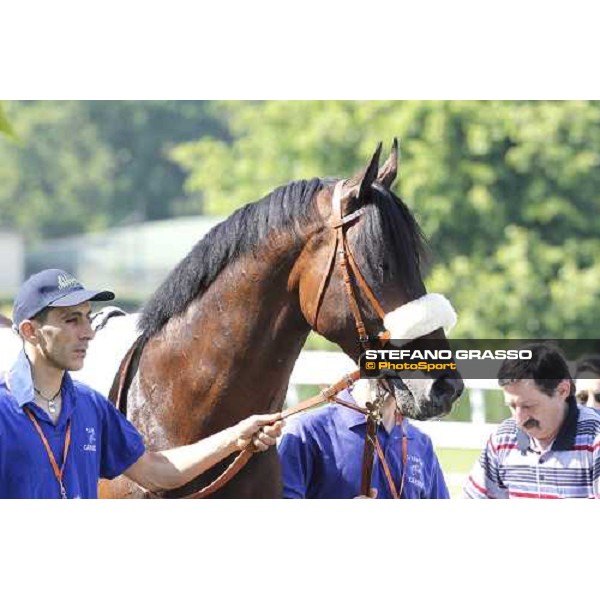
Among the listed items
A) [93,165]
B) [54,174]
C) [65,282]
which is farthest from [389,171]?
[93,165]

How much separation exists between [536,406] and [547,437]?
13 cm

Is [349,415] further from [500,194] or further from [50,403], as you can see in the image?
[500,194]

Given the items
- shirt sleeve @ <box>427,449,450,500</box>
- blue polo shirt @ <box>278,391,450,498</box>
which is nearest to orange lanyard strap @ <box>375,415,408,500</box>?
blue polo shirt @ <box>278,391,450,498</box>

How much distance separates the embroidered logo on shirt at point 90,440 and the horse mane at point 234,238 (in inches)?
22.4

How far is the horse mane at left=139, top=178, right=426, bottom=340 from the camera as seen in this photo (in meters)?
3.39

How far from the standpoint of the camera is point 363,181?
3.38 metres

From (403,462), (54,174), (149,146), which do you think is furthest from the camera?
(149,146)

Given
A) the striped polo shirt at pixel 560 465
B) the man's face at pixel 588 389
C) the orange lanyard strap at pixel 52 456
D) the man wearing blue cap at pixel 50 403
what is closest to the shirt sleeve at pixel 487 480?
the striped polo shirt at pixel 560 465

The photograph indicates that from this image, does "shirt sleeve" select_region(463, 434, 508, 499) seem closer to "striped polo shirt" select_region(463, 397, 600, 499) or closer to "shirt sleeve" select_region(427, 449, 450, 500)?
"striped polo shirt" select_region(463, 397, 600, 499)

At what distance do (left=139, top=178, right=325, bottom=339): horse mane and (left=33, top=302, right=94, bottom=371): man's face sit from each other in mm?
603

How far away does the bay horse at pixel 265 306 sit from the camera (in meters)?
3.38

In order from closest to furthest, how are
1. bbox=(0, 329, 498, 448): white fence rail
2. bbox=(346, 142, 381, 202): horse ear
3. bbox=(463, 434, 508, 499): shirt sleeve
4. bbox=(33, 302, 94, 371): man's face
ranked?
1. bbox=(33, 302, 94, 371): man's face
2. bbox=(346, 142, 381, 202): horse ear
3. bbox=(463, 434, 508, 499): shirt sleeve
4. bbox=(0, 329, 498, 448): white fence rail

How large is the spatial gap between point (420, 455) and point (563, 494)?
0.59m

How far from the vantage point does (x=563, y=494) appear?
4.06 metres
